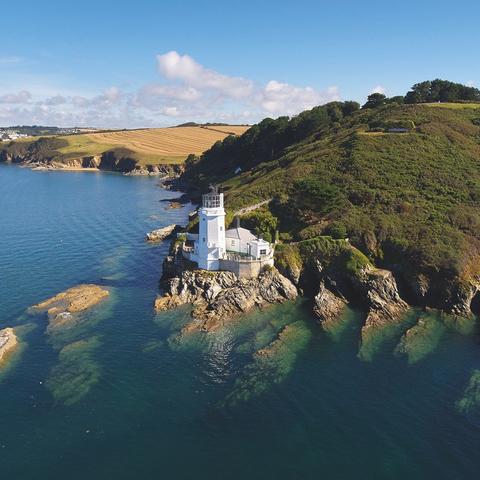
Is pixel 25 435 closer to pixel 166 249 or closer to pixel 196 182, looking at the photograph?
pixel 166 249

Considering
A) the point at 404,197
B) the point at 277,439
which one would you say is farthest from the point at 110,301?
the point at 404,197

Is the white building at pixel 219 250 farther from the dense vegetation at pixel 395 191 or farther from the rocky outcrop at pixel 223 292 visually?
the dense vegetation at pixel 395 191

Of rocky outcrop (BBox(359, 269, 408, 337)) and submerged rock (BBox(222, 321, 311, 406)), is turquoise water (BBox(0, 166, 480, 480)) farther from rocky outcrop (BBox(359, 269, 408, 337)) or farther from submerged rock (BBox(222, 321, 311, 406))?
rocky outcrop (BBox(359, 269, 408, 337))

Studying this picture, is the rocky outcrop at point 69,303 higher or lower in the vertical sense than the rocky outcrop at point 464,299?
lower

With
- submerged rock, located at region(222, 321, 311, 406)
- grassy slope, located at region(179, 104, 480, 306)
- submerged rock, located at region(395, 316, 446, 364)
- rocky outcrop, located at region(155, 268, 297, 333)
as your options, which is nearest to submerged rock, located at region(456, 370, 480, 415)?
submerged rock, located at region(395, 316, 446, 364)

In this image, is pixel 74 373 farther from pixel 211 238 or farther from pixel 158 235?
pixel 158 235

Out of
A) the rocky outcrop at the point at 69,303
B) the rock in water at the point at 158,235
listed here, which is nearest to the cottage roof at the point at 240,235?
the rocky outcrop at the point at 69,303

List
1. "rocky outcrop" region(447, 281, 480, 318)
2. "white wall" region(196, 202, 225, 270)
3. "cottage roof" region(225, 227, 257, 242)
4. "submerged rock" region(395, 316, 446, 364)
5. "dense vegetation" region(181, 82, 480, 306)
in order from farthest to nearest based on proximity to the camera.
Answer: "cottage roof" region(225, 227, 257, 242) → "white wall" region(196, 202, 225, 270) → "dense vegetation" region(181, 82, 480, 306) → "rocky outcrop" region(447, 281, 480, 318) → "submerged rock" region(395, 316, 446, 364)
